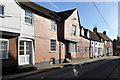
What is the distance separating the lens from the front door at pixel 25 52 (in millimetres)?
12297

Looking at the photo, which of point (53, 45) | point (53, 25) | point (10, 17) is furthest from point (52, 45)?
point (10, 17)

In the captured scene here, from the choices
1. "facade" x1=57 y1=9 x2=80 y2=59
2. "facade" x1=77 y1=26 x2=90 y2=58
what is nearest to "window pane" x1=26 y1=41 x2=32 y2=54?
"facade" x1=57 y1=9 x2=80 y2=59

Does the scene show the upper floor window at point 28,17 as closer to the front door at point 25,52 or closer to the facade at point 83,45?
the front door at point 25,52

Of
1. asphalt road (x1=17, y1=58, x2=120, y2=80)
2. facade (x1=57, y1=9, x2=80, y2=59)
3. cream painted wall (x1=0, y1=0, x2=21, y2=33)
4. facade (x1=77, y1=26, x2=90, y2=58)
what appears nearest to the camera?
asphalt road (x1=17, y1=58, x2=120, y2=80)

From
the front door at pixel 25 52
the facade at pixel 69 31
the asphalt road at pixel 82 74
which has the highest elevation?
the facade at pixel 69 31

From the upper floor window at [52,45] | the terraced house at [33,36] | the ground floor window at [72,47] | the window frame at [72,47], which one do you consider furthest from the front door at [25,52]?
the ground floor window at [72,47]

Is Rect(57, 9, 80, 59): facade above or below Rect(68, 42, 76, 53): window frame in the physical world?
above

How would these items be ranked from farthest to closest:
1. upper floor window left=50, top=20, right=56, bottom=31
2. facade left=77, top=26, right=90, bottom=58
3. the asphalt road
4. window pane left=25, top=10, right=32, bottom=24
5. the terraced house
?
facade left=77, top=26, right=90, bottom=58, upper floor window left=50, top=20, right=56, bottom=31, window pane left=25, top=10, right=32, bottom=24, the terraced house, the asphalt road

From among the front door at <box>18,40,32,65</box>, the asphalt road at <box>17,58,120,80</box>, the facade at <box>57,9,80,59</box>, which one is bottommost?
the asphalt road at <box>17,58,120,80</box>

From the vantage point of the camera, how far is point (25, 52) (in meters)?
12.8

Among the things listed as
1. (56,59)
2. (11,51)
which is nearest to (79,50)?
(56,59)

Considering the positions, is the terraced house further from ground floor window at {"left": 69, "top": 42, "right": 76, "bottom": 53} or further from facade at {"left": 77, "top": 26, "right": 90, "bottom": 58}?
facade at {"left": 77, "top": 26, "right": 90, "bottom": 58}

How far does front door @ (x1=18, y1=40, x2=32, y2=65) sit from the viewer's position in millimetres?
12297

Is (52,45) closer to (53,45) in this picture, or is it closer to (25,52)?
(53,45)
